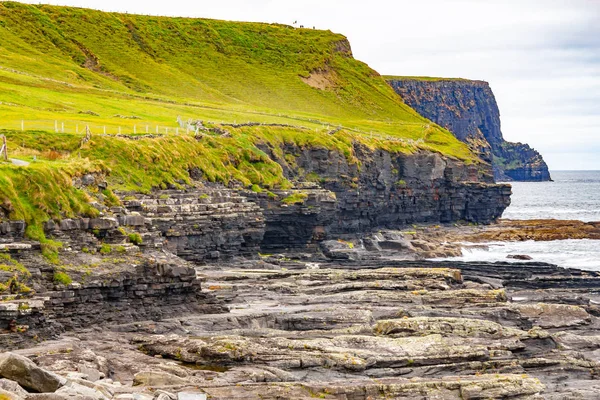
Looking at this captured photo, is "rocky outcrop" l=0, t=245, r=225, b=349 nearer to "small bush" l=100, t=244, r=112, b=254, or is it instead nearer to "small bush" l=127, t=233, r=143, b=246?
"small bush" l=100, t=244, r=112, b=254

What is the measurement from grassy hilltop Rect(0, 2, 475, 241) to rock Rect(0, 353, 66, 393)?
12.8 meters

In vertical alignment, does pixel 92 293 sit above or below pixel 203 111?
below

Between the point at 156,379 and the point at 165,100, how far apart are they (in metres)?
89.5

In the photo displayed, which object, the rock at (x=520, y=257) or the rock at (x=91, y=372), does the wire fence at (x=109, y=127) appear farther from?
the rock at (x=91, y=372)

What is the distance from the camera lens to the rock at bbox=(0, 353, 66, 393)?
2584 cm

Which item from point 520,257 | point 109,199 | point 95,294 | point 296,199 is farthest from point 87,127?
point 520,257

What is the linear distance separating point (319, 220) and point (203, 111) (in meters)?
34.2

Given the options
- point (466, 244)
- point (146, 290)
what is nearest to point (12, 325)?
point (146, 290)

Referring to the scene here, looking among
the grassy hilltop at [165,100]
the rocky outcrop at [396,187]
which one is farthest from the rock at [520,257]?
the grassy hilltop at [165,100]

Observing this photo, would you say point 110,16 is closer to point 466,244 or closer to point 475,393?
point 466,244

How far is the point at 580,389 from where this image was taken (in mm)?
34250

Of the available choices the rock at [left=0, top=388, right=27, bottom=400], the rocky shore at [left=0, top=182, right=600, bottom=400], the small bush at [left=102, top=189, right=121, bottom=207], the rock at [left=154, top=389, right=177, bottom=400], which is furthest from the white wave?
the rock at [left=0, top=388, right=27, bottom=400]

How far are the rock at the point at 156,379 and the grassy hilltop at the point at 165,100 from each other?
10290 millimetres

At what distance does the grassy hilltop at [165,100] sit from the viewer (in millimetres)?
56906
